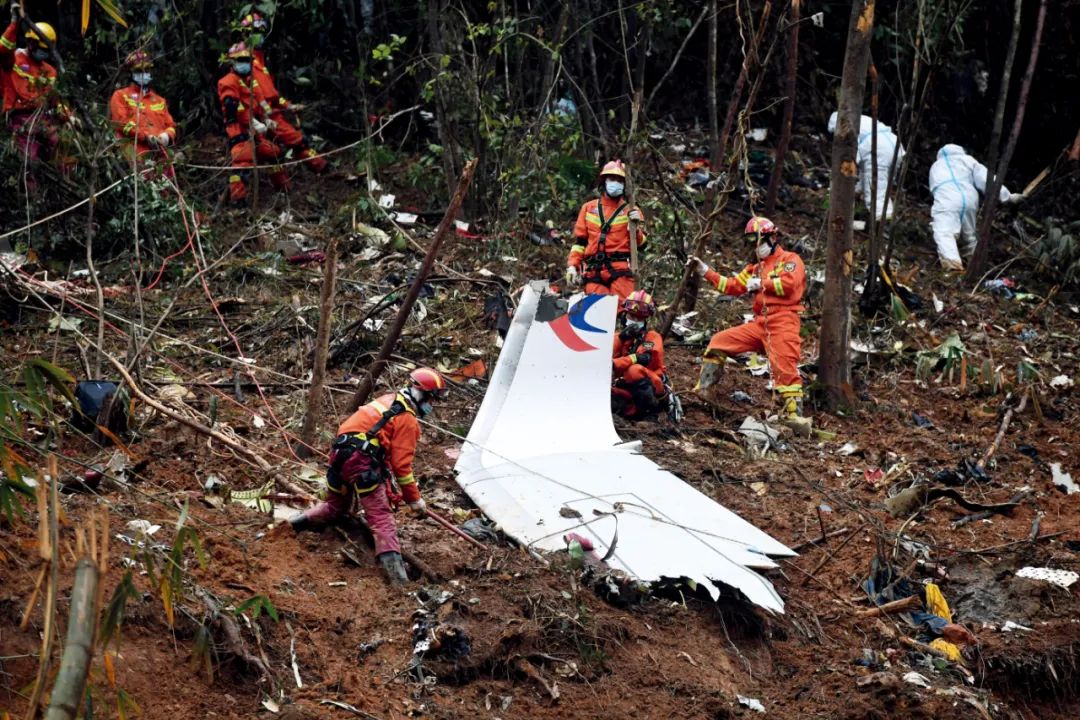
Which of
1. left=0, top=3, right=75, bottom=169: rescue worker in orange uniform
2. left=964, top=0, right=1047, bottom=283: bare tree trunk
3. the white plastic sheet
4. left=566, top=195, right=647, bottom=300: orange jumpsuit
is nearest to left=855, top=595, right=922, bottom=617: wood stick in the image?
the white plastic sheet

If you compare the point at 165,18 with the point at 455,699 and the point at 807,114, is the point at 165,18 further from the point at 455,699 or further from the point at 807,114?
the point at 455,699

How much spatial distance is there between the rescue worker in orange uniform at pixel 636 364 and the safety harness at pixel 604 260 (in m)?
0.72

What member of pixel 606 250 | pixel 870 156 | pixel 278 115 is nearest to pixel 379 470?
pixel 606 250

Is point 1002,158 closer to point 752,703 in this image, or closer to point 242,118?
point 242,118

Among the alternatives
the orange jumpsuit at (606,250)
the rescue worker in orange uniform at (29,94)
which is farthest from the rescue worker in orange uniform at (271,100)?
the orange jumpsuit at (606,250)

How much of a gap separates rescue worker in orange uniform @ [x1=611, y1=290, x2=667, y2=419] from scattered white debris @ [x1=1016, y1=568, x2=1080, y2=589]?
272 cm

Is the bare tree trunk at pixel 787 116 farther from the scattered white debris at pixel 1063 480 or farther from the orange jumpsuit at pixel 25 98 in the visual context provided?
the orange jumpsuit at pixel 25 98

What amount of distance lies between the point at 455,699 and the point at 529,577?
92 cm

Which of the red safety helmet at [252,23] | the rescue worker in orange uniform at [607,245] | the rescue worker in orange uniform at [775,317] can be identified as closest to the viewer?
the rescue worker in orange uniform at [775,317]

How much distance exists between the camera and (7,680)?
3992 mm

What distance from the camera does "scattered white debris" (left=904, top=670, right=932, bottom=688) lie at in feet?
17.8

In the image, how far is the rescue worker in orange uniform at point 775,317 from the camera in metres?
8.46

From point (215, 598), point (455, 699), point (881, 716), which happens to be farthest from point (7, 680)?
point (881, 716)

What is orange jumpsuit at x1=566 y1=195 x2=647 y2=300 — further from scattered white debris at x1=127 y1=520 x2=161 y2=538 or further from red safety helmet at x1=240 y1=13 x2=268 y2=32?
scattered white debris at x1=127 y1=520 x2=161 y2=538
